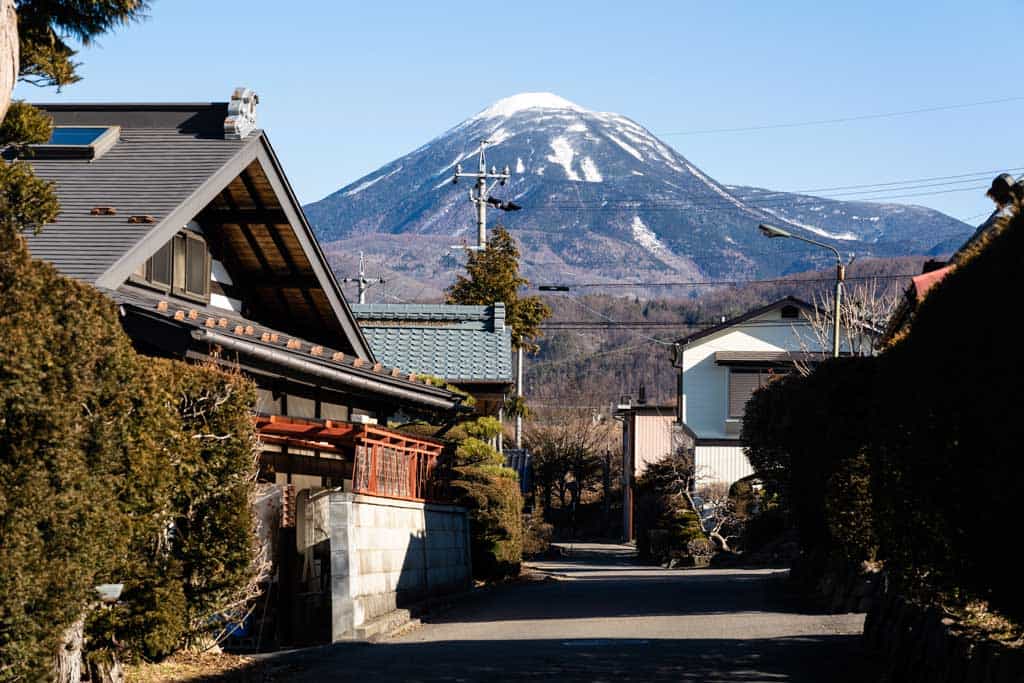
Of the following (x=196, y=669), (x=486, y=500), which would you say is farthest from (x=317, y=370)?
(x=486, y=500)

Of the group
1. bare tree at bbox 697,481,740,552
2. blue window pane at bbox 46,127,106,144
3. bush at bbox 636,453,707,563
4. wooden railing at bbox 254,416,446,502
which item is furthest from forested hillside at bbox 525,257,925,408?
blue window pane at bbox 46,127,106,144

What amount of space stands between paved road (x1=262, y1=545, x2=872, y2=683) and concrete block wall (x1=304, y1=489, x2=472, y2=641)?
53 cm

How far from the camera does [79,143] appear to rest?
696 inches

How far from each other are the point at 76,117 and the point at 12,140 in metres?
9.50

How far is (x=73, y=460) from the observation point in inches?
321

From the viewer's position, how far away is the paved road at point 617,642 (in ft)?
39.4

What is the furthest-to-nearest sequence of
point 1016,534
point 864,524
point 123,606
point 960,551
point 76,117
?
1. point 76,117
2. point 864,524
3. point 123,606
4. point 960,551
5. point 1016,534

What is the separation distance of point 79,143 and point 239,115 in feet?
7.51

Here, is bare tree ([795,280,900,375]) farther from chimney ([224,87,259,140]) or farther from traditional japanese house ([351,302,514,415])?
chimney ([224,87,259,140])

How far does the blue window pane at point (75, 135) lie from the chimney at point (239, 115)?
6.34 feet

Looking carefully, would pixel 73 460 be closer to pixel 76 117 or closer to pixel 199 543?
pixel 199 543

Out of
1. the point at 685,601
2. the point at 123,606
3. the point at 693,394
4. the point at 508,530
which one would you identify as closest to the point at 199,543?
the point at 123,606

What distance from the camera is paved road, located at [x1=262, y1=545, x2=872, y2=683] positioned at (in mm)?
12016

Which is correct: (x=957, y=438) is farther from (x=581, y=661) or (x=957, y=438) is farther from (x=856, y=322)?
(x=856, y=322)
